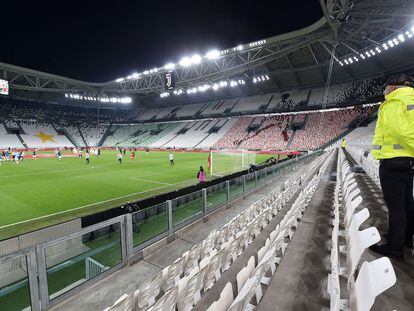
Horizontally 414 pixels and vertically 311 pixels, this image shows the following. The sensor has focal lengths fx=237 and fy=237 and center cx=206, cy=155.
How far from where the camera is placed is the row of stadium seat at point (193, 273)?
3.15 metres

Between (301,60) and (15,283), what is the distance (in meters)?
48.7

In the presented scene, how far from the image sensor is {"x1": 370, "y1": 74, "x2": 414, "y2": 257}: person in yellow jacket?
2424 mm

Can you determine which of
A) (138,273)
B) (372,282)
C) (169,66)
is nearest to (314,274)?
(372,282)

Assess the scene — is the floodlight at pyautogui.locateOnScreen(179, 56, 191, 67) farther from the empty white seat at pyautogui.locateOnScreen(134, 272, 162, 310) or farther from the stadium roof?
the empty white seat at pyautogui.locateOnScreen(134, 272, 162, 310)

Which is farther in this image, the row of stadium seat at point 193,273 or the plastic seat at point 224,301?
the row of stadium seat at point 193,273

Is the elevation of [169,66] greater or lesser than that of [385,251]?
greater

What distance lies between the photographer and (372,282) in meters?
1.71

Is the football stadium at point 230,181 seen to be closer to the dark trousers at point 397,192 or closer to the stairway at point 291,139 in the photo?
the dark trousers at point 397,192

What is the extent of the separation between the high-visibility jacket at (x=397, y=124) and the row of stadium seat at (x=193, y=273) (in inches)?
82.6

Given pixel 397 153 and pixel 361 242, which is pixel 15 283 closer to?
pixel 361 242

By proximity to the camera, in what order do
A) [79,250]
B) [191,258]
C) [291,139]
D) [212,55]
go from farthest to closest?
[291,139], [212,55], [79,250], [191,258]

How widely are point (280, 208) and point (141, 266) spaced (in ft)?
14.6

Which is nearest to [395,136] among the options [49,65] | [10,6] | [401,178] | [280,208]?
[401,178]

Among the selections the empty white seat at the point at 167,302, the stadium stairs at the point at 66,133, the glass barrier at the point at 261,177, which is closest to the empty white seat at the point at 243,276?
the empty white seat at the point at 167,302
